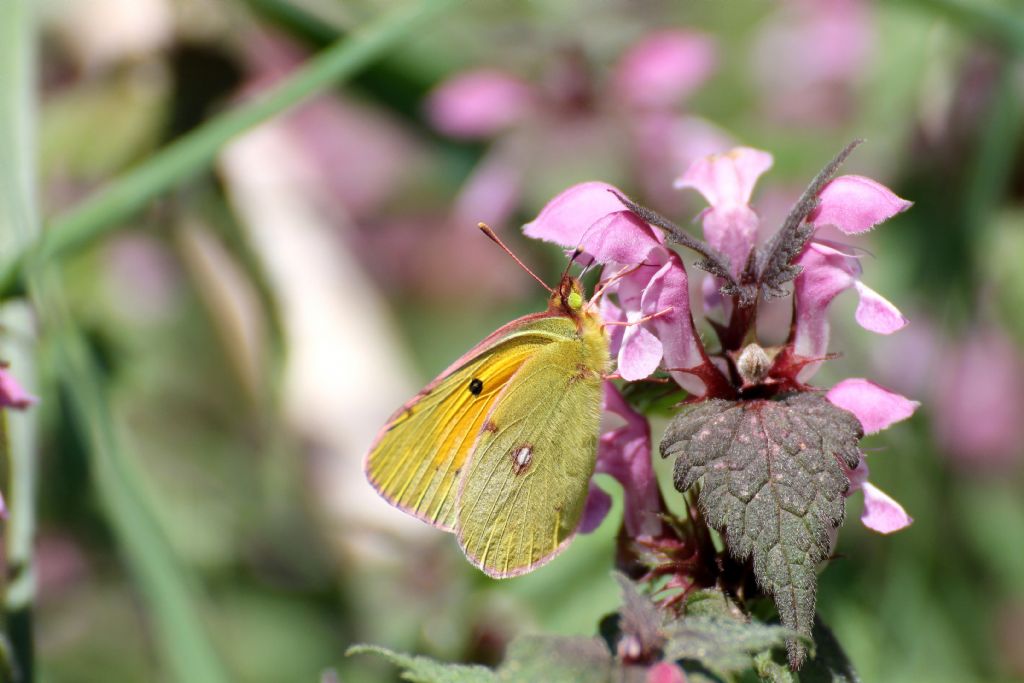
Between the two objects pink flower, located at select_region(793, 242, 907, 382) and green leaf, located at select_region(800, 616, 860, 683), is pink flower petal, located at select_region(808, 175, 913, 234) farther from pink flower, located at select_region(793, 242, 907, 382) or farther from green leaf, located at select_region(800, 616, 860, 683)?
green leaf, located at select_region(800, 616, 860, 683)

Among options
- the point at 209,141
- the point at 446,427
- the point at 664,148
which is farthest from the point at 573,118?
the point at 446,427

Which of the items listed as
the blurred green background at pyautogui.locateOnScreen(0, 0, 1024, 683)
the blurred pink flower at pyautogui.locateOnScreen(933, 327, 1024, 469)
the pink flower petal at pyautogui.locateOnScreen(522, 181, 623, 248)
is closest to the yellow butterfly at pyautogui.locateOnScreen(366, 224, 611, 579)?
the pink flower petal at pyautogui.locateOnScreen(522, 181, 623, 248)

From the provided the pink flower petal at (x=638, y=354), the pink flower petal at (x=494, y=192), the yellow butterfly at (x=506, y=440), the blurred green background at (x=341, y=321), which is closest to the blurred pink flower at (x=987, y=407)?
the blurred green background at (x=341, y=321)

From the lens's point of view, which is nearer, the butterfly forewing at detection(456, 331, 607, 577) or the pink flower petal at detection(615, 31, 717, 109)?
the butterfly forewing at detection(456, 331, 607, 577)

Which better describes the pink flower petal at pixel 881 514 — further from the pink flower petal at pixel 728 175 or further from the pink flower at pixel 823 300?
the pink flower petal at pixel 728 175

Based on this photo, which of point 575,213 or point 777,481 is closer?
point 777,481

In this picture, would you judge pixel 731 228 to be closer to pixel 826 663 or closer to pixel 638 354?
pixel 638 354
